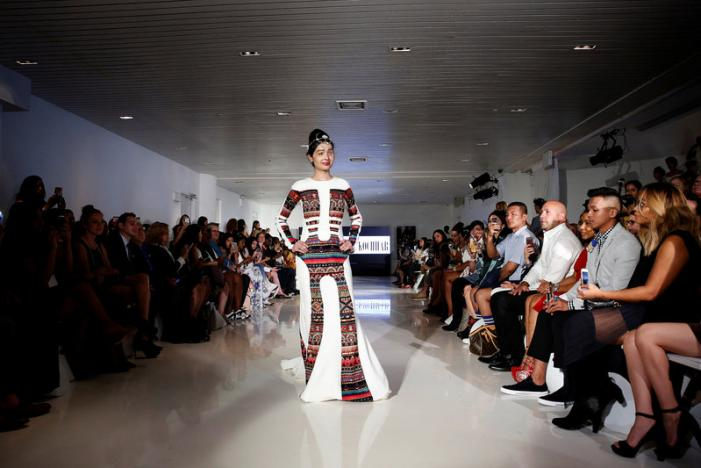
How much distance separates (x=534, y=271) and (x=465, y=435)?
6.66 ft

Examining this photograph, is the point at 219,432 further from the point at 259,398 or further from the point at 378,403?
the point at 378,403

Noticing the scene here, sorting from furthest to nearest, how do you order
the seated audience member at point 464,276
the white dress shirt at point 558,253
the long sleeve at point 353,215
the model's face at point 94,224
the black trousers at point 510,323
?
the seated audience member at point 464,276 < the model's face at point 94,224 < the black trousers at point 510,323 < the white dress shirt at point 558,253 < the long sleeve at point 353,215

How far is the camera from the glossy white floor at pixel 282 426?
8.87 ft

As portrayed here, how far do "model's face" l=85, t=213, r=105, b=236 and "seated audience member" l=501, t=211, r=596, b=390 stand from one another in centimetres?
335

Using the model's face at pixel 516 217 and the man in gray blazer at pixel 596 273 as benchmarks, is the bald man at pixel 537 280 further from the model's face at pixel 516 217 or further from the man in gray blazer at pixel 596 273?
the man in gray blazer at pixel 596 273

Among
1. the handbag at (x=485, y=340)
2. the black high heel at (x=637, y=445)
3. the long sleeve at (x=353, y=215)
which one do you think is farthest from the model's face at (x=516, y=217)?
the black high heel at (x=637, y=445)

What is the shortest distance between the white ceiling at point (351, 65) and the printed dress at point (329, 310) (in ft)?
6.38

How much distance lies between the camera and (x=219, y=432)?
10.2 ft

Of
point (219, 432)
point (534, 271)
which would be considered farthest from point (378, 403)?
point (534, 271)

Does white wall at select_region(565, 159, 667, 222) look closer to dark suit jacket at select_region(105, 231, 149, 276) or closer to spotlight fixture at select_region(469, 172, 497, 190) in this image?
spotlight fixture at select_region(469, 172, 497, 190)

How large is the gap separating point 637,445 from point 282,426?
1.68 metres

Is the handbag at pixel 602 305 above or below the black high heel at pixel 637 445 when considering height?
above

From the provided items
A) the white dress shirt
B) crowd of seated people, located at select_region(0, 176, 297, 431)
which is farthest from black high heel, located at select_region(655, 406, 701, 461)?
crowd of seated people, located at select_region(0, 176, 297, 431)

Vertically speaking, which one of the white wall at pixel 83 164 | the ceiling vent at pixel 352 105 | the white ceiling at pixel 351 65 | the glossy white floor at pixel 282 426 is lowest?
the glossy white floor at pixel 282 426
